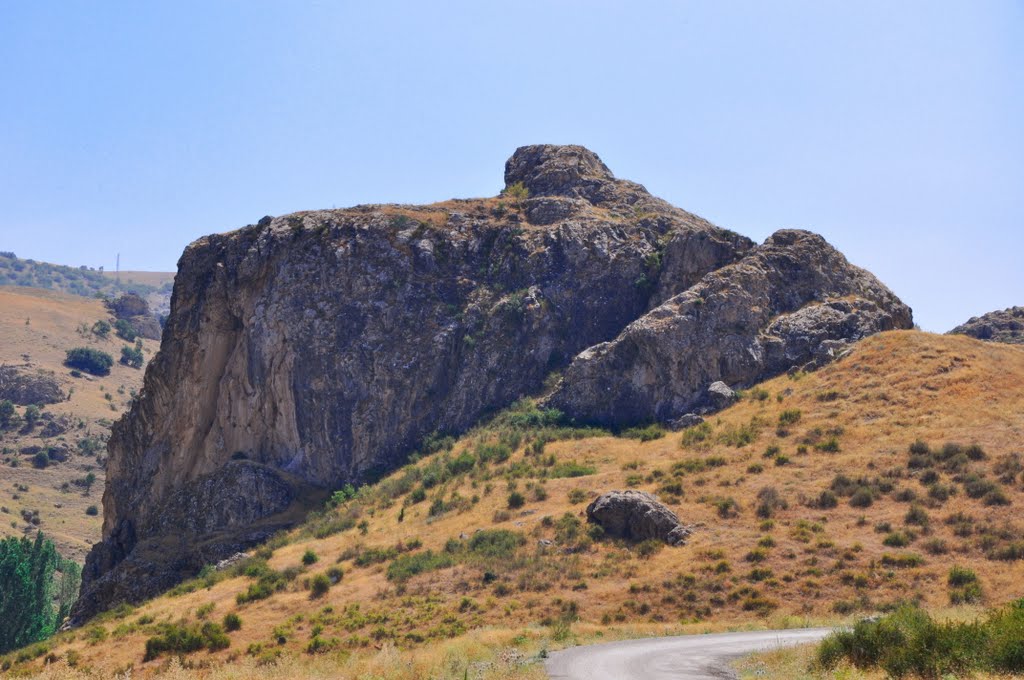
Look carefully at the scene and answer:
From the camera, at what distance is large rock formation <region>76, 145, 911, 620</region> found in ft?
183

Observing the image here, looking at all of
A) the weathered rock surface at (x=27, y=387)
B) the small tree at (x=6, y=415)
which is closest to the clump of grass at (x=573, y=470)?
the small tree at (x=6, y=415)

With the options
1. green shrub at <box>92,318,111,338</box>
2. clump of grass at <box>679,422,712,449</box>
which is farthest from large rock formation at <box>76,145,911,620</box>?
green shrub at <box>92,318,111,338</box>

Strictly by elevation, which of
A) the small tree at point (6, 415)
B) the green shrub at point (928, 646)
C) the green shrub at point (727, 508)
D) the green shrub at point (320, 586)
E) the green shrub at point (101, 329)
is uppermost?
the green shrub at point (101, 329)

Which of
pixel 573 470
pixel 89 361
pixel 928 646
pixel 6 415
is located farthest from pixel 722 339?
pixel 89 361

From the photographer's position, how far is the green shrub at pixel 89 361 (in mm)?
162500

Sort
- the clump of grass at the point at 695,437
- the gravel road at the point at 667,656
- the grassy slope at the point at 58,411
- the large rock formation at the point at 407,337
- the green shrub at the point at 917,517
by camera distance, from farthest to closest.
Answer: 1. the grassy slope at the point at 58,411
2. the large rock formation at the point at 407,337
3. the clump of grass at the point at 695,437
4. the green shrub at the point at 917,517
5. the gravel road at the point at 667,656

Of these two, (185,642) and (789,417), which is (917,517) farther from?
(185,642)

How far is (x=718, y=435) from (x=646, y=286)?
17961mm

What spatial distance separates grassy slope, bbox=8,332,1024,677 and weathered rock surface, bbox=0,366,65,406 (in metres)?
113

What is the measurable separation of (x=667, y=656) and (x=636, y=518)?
62.2 ft

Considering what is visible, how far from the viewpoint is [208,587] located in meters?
45.7

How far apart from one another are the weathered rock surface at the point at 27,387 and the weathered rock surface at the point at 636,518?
132425 millimetres

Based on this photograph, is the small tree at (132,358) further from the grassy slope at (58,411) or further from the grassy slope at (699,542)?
the grassy slope at (699,542)

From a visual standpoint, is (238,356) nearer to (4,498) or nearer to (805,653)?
(805,653)
